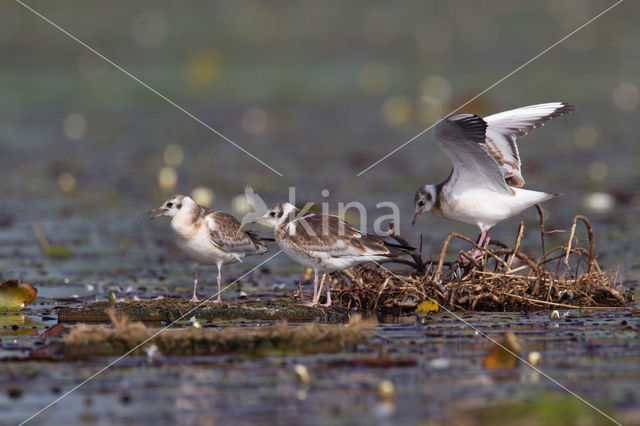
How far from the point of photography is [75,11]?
133ft

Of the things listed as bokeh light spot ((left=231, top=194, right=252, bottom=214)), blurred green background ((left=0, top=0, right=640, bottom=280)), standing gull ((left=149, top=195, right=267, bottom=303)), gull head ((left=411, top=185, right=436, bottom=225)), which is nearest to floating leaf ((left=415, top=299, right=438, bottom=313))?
gull head ((left=411, top=185, right=436, bottom=225))

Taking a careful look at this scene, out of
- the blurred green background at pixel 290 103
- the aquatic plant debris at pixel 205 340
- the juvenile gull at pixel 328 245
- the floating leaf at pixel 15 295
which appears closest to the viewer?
the aquatic plant debris at pixel 205 340

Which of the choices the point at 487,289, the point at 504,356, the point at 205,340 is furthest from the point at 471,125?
the point at 205,340

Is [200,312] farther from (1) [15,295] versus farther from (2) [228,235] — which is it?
A: (1) [15,295]

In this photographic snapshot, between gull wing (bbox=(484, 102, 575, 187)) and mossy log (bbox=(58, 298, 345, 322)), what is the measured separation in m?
3.35

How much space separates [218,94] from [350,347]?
2584 centimetres

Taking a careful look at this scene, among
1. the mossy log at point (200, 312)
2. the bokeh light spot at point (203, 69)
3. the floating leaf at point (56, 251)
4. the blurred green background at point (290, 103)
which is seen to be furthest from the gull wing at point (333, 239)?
the bokeh light spot at point (203, 69)

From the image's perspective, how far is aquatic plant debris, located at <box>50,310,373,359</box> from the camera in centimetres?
944

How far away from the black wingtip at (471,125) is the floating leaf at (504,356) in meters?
3.41

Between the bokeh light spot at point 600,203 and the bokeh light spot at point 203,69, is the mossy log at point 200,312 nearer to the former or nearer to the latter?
the bokeh light spot at point 600,203

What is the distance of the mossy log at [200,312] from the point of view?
11031 mm

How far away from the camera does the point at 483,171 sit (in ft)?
41.2

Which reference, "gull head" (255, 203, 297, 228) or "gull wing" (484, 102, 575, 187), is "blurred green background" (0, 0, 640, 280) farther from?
"gull head" (255, 203, 297, 228)

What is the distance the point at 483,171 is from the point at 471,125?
1.00m
